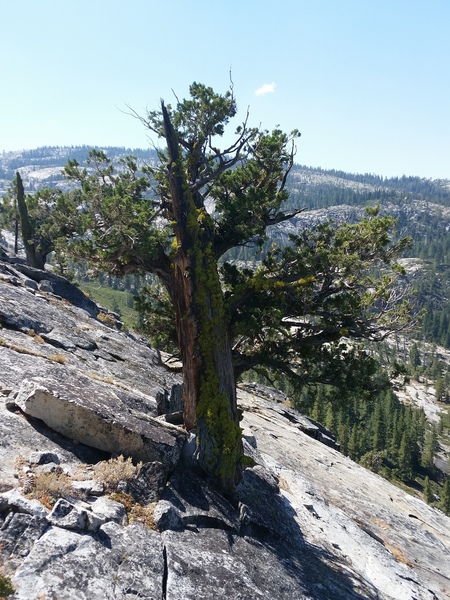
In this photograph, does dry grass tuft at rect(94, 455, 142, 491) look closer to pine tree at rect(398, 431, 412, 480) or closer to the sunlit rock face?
the sunlit rock face

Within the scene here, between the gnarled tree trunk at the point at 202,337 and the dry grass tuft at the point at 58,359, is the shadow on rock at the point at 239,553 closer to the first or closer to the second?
the gnarled tree trunk at the point at 202,337

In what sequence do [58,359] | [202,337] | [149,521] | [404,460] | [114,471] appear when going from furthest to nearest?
[404,460], [58,359], [202,337], [114,471], [149,521]

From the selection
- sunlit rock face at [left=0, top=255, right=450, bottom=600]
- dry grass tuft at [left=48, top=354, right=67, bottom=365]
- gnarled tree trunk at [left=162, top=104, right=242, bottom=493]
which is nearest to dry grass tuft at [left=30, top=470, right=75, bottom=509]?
sunlit rock face at [left=0, top=255, right=450, bottom=600]

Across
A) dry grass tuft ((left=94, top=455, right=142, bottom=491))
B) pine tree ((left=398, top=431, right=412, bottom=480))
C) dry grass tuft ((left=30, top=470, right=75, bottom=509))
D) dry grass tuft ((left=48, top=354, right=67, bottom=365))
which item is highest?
dry grass tuft ((left=30, top=470, right=75, bottom=509))

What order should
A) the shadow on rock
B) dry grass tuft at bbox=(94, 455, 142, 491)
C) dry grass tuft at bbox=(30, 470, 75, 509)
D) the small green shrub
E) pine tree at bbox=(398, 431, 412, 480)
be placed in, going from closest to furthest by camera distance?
the small green shrub → dry grass tuft at bbox=(30, 470, 75, 509) → the shadow on rock → dry grass tuft at bbox=(94, 455, 142, 491) → pine tree at bbox=(398, 431, 412, 480)

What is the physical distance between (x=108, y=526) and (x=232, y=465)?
5555 mm

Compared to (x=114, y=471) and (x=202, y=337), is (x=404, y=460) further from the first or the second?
(x=114, y=471)

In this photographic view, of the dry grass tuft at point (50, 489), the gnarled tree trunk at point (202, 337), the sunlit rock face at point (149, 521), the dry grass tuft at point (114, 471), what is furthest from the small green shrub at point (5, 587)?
the gnarled tree trunk at point (202, 337)

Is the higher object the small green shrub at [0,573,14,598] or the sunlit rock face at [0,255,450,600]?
the small green shrub at [0,573,14,598]

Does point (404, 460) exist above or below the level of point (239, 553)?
below

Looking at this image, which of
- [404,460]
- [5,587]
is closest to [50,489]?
[5,587]

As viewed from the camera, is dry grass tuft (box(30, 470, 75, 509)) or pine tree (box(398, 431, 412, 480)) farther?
pine tree (box(398, 431, 412, 480))

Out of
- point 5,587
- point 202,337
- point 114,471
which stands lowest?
point 114,471

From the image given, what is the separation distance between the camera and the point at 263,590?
9156 mm
